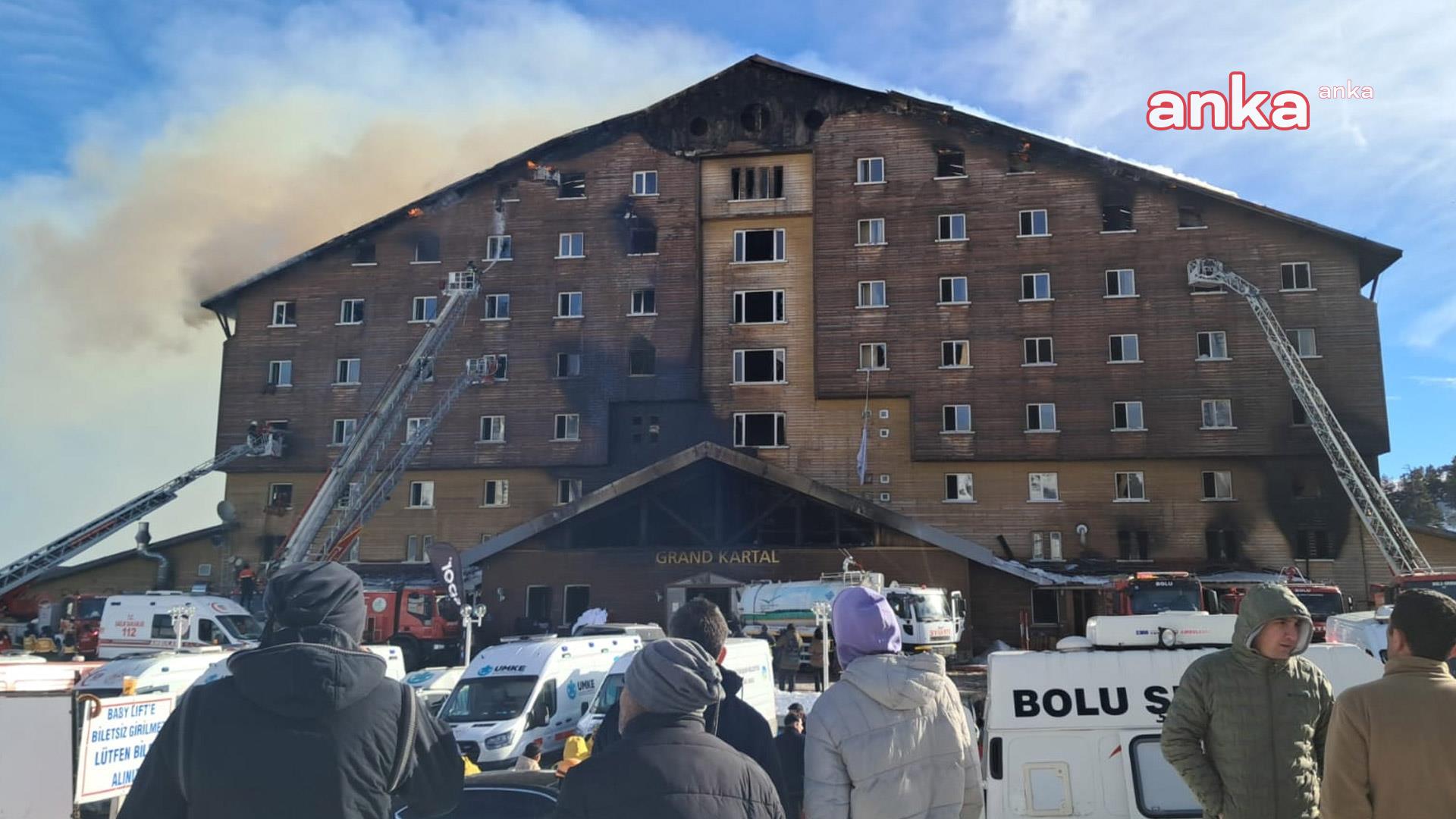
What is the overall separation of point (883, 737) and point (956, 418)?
37862 millimetres

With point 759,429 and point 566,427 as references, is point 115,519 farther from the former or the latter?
point 759,429

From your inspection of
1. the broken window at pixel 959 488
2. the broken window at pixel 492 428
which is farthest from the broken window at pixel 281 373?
the broken window at pixel 959 488

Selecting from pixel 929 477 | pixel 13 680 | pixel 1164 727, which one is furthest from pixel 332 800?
pixel 929 477

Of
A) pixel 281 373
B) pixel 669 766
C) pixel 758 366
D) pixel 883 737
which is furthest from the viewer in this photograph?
pixel 281 373

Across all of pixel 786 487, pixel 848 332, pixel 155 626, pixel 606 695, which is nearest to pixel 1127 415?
pixel 848 332

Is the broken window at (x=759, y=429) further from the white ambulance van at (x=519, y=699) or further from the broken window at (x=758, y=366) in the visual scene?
the white ambulance van at (x=519, y=699)

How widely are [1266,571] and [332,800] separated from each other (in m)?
41.0

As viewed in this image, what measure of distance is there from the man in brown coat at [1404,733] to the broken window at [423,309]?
43516 mm

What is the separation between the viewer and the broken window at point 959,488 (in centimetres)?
4078

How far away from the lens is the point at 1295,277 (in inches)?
1594

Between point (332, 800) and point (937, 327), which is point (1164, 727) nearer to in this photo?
point (332, 800)

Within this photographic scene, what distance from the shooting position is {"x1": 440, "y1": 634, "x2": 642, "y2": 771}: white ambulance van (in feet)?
50.1

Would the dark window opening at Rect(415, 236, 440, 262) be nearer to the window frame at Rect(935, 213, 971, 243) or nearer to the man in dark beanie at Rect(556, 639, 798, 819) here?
the window frame at Rect(935, 213, 971, 243)

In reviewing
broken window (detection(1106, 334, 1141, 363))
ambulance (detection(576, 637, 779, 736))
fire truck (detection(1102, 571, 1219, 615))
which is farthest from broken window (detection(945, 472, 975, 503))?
ambulance (detection(576, 637, 779, 736))
